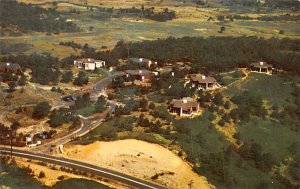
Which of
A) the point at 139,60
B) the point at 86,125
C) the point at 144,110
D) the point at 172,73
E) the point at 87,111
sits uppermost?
the point at 139,60

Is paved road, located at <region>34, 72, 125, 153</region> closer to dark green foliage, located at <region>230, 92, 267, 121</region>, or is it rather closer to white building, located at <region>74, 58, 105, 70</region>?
white building, located at <region>74, 58, 105, 70</region>

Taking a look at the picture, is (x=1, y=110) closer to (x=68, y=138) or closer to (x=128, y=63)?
(x=68, y=138)

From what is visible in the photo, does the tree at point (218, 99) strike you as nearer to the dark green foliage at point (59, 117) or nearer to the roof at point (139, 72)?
the roof at point (139, 72)

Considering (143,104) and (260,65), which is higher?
(260,65)

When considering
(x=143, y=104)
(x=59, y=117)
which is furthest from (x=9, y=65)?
(x=143, y=104)

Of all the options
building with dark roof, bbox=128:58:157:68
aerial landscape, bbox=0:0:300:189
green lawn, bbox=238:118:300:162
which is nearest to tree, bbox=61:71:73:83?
aerial landscape, bbox=0:0:300:189

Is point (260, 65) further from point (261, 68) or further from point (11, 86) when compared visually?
point (11, 86)

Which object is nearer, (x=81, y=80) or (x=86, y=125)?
(x=86, y=125)
